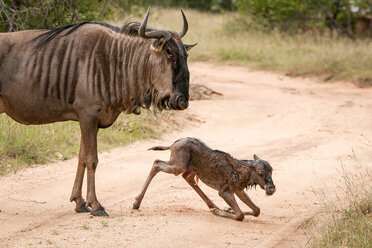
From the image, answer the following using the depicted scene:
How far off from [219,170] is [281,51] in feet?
46.7

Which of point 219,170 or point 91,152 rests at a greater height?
point 91,152

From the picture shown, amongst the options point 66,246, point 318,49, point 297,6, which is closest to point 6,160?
point 66,246

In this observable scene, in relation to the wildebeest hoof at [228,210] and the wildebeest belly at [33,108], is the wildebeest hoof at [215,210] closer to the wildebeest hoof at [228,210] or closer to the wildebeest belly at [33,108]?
the wildebeest hoof at [228,210]

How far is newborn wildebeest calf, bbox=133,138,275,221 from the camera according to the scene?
6770 millimetres

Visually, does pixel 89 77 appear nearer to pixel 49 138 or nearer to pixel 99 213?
pixel 99 213

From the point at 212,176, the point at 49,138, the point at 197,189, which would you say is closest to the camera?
the point at 212,176

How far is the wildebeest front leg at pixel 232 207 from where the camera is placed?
6738 millimetres

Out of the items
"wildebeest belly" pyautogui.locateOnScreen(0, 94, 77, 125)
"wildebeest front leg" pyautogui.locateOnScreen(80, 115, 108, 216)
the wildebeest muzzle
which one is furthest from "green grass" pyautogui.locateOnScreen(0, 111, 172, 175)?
the wildebeest muzzle

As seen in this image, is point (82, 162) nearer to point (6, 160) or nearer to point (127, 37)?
point (127, 37)

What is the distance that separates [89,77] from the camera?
6.59 metres

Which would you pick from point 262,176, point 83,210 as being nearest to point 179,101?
point 262,176

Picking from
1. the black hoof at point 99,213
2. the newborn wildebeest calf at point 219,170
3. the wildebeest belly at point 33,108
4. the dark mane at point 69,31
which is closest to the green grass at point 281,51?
the dark mane at point 69,31

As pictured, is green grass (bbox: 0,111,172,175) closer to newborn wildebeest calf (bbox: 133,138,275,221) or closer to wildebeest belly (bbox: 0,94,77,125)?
wildebeest belly (bbox: 0,94,77,125)

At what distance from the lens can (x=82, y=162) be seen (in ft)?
22.5
